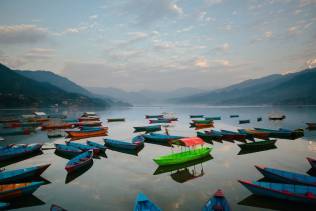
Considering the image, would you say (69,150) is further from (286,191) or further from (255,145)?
(255,145)

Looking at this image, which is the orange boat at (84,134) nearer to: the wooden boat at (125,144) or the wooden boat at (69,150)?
the wooden boat at (125,144)

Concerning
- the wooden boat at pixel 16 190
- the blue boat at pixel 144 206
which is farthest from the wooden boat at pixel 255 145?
the wooden boat at pixel 16 190

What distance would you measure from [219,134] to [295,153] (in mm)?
15748

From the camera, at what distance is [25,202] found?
747 inches

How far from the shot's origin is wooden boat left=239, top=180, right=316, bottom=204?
1683 cm

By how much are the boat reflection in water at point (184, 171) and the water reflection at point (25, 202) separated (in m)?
12.8

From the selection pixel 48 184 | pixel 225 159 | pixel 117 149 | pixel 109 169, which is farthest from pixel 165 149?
pixel 48 184

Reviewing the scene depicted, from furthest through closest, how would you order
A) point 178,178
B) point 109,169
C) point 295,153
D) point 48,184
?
point 295,153
point 109,169
point 178,178
point 48,184

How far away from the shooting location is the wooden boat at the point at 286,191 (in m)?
16.8

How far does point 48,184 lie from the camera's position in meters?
23.4

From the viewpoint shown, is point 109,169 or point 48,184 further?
point 109,169

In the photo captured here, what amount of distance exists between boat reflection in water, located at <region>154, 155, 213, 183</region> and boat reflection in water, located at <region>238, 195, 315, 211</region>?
Answer: 7.39 meters

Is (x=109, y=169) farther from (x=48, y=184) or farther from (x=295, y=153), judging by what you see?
(x=295, y=153)

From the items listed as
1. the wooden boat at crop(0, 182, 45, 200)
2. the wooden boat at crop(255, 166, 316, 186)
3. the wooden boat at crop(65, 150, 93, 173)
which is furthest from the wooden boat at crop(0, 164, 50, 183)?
the wooden boat at crop(255, 166, 316, 186)
